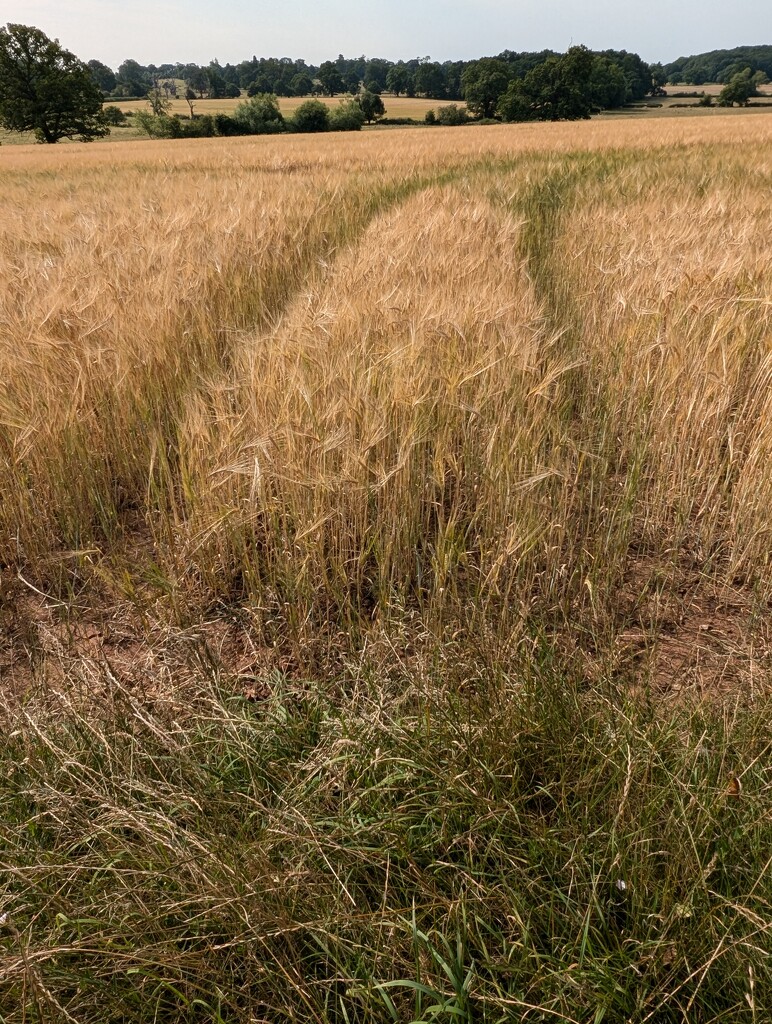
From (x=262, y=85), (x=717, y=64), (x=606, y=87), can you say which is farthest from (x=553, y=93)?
(x=717, y=64)

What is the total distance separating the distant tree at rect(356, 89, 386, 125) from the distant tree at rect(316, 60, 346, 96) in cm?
4033

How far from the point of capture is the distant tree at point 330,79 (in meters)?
79.1

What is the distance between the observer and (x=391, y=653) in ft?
4.57

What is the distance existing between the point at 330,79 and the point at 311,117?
51225mm

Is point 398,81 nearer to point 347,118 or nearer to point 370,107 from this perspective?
point 370,107

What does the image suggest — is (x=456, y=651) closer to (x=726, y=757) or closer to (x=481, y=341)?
(x=726, y=757)

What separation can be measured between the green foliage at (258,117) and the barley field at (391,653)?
Result: 44437 mm

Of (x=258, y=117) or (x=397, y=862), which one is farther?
(x=258, y=117)

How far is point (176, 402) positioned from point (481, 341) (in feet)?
4.22

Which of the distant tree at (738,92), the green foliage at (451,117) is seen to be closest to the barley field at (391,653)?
the green foliage at (451,117)

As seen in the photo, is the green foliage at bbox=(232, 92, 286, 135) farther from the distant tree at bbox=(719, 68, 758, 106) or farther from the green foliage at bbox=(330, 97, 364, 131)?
the distant tree at bbox=(719, 68, 758, 106)

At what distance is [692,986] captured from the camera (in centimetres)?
79

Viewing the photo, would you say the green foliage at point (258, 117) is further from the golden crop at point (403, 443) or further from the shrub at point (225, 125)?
the golden crop at point (403, 443)

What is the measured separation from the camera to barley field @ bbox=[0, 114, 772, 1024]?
0.85 metres
